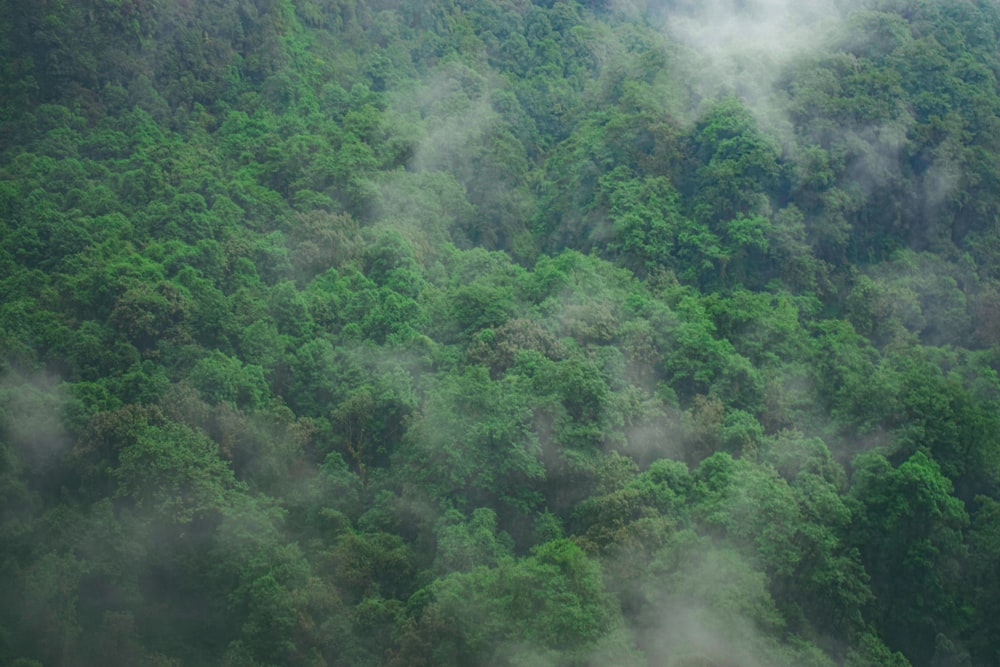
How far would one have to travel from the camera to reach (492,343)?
80.8 ft

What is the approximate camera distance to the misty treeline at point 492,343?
1900 cm

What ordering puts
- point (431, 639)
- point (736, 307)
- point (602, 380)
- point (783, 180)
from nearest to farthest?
point (431, 639), point (602, 380), point (736, 307), point (783, 180)

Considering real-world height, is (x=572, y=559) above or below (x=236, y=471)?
below

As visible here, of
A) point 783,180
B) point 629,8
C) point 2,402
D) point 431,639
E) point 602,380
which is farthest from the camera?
point 629,8

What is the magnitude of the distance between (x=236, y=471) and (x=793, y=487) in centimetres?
1239

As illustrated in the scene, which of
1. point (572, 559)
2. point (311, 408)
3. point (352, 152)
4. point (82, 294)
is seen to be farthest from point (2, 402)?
point (352, 152)

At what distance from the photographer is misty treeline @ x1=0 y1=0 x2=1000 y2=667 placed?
19000 mm

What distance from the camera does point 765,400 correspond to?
24547mm

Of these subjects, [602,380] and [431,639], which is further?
[602,380]

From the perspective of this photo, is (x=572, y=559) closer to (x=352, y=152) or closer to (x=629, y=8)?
(x=352, y=152)

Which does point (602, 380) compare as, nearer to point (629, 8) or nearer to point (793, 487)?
point (793, 487)

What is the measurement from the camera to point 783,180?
1199 inches

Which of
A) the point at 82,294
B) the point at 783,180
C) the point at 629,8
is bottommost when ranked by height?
the point at 82,294

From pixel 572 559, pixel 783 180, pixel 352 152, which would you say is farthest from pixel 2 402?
pixel 783 180
